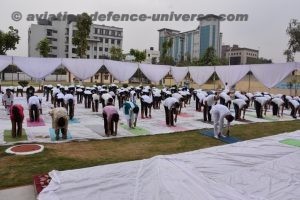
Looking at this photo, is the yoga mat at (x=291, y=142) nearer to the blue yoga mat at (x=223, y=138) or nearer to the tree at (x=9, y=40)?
the blue yoga mat at (x=223, y=138)

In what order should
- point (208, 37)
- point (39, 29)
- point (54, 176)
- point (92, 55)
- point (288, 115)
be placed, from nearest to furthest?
1. point (54, 176)
2. point (288, 115)
3. point (39, 29)
4. point (92, 55)
5. point (208, 37)

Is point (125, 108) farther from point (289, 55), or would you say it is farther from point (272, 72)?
point (289, 55)

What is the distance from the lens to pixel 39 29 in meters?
60.3

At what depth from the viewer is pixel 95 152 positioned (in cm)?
739

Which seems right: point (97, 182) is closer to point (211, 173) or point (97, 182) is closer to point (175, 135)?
point (211, 173)

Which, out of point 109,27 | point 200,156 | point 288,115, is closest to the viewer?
point 200,156

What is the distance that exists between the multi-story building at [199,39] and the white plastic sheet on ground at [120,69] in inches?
1665

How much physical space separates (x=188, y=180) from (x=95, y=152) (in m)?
3.32

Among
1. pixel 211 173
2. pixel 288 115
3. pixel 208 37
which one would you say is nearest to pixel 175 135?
pixel 211 173

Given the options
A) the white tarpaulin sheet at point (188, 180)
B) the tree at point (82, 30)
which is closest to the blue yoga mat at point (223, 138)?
the white tarpaulin sheet at point (188, 180)

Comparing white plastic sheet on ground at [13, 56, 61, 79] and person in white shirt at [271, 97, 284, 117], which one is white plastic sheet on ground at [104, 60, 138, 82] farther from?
person in white shirt at [271, 97, 284, 117]

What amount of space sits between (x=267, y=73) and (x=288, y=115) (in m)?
4.04

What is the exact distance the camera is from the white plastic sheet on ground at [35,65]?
18125 mm

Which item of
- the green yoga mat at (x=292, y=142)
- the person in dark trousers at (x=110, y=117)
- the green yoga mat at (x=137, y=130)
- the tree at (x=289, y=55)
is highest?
the tree at (x=289, y=55)
